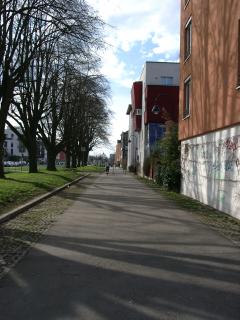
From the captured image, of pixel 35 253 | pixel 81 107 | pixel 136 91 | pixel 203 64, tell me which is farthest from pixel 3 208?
pixel 136 91

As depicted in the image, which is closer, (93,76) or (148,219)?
(148,219)

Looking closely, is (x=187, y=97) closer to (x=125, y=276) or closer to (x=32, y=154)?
(x=125, y=276)

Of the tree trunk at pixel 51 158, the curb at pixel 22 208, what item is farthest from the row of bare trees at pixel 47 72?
the curb at pixel 22 208

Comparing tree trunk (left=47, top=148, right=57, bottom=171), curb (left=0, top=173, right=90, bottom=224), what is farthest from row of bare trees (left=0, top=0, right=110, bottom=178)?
curb (left=0, top=173, right=90, bottom=224)

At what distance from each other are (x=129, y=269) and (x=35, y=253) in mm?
1991

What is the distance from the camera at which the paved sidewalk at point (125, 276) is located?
5902 mm

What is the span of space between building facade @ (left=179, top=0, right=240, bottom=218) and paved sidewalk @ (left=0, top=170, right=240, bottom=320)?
4.00 meters

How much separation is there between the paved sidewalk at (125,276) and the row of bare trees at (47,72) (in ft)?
22.8

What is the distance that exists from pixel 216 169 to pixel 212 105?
85.7 inches

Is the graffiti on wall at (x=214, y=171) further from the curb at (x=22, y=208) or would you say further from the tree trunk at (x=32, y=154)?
the tree trunk at (x=32, y=154)

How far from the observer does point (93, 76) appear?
4119 centimetres

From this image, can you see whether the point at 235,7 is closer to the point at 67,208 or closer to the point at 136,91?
the point at 67,208

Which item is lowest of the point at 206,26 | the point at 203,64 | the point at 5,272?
the point at 5,272

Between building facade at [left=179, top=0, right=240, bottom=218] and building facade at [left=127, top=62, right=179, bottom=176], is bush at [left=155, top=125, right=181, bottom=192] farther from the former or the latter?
building facade at [left=127, top=62, right=179, bottom=176]
